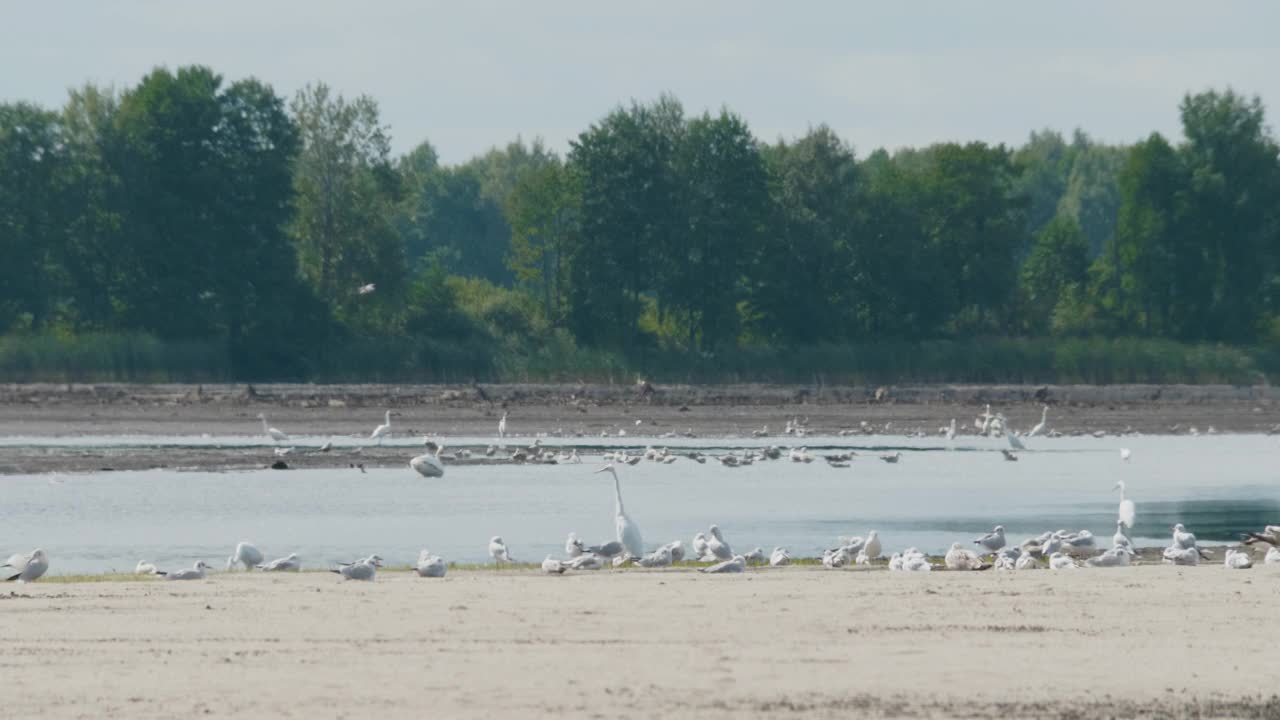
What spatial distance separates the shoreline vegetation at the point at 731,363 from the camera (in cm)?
6681

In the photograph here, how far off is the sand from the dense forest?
169 feet

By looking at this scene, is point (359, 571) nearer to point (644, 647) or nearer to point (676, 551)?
point (676, 551)

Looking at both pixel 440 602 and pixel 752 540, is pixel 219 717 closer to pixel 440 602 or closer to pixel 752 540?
pixel 440 602

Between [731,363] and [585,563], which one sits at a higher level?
[731,363]

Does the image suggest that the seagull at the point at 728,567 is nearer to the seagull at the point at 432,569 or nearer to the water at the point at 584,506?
the seagull at the point at 432,569

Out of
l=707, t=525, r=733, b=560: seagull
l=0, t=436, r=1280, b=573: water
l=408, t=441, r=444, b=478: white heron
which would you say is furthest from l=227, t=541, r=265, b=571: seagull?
l=408, t=441, r=444, b=478: white heron

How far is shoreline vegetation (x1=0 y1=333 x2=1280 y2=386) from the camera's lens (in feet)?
219

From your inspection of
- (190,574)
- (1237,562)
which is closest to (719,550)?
(1237,562)

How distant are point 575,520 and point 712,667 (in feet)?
46.9

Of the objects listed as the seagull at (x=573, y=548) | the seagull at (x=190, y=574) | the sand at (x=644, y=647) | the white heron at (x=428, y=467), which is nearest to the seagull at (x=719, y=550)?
the seagull at (x=573, y=548)

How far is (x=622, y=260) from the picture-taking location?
76.3 metres

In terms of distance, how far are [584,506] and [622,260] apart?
48348mm

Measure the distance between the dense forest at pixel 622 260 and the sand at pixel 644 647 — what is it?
169 ft

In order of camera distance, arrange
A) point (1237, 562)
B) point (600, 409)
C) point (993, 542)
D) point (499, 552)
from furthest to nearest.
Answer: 1. point (600, 409)
2. point (993, 542)
3. point (499, 552)
4. point (1237, 562)
